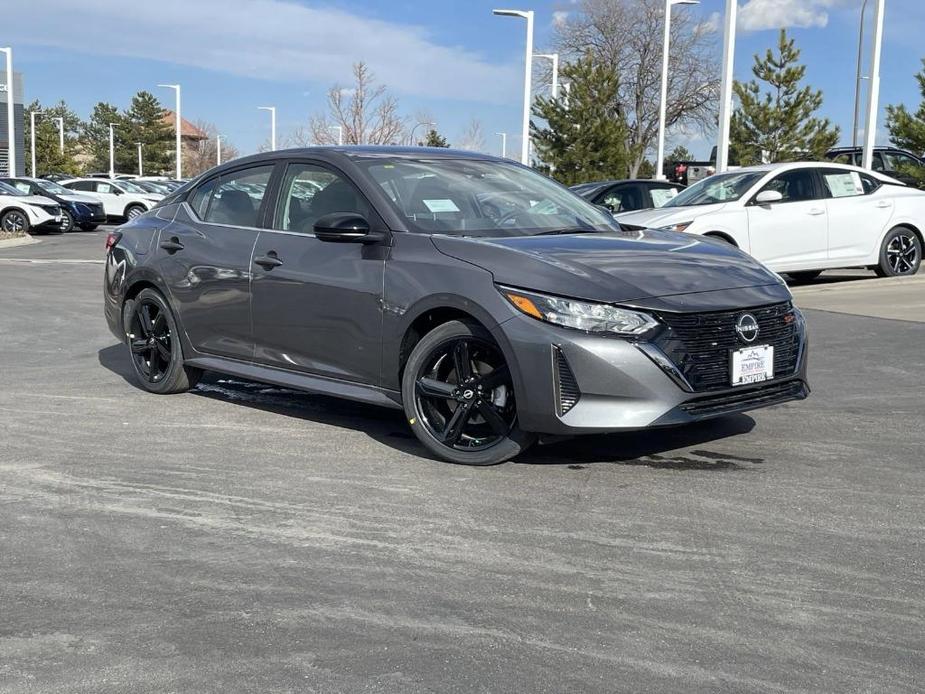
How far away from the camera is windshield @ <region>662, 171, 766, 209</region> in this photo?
595 inches

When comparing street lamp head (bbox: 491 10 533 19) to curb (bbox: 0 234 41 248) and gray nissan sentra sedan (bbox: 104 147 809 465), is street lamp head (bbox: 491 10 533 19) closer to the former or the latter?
curb (bbox: 0 234 41 248)

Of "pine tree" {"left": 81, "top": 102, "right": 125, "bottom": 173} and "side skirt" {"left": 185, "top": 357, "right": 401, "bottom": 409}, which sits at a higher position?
"pine tree" {"left": 81, "top": 102, "right": 125, "bottom": 173}

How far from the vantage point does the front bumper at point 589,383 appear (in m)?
5.34

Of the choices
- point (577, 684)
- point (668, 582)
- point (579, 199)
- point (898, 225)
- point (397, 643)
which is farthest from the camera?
point (898, 225)

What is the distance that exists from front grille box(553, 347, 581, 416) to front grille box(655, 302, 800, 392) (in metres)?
0.42

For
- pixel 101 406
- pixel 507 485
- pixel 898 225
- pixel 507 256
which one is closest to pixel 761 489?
pixel 507 485

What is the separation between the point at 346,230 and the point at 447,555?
2.25 meters

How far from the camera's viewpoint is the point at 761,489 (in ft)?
17.5

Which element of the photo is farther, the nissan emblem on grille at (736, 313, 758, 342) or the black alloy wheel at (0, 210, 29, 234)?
the black alloy wheel at (0, 210, 29, 234)

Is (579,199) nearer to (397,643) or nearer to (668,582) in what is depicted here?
(668,582)

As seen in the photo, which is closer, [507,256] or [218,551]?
[218,551]

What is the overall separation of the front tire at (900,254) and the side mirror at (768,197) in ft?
5.61

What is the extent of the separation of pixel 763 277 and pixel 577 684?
328cm

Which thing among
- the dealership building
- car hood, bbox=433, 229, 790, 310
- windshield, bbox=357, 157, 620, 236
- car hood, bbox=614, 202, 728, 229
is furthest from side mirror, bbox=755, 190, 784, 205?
the dealership building
